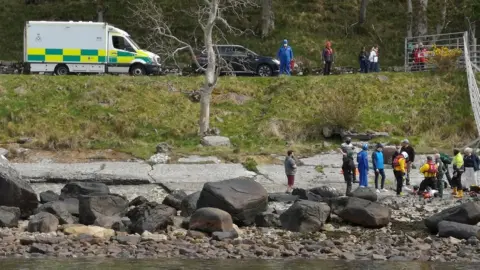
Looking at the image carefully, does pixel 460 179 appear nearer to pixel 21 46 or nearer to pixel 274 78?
pixel 274 78

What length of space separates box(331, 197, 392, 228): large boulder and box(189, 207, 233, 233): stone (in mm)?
Result: 3390

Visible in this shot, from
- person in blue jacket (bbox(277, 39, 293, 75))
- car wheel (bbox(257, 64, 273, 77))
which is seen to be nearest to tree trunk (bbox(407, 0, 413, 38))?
car wheel (bbox(257, 64, 273, 77))

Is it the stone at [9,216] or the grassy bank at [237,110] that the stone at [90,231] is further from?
the grassy bank at [237,110]

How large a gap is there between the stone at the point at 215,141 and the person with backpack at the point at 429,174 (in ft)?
31.0

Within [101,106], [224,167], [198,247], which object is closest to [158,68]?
[101,106]

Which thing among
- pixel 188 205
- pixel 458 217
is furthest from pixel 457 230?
pixel 188 205

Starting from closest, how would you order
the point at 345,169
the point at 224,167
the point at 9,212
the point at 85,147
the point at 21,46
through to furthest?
the point at 9,212, the point at 345,169, the point at 224,167, the point at 85,147, the point at 21,46

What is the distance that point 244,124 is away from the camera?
36.8 meters

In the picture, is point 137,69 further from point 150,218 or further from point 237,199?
point 150,218

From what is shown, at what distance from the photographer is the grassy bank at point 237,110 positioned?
35.0 metres

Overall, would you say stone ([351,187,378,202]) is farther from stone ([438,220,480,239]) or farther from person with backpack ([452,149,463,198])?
stone ([438,220,480,239])

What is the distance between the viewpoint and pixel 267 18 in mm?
50875

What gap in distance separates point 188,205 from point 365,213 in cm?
479

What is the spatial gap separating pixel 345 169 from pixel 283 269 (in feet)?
30.3
